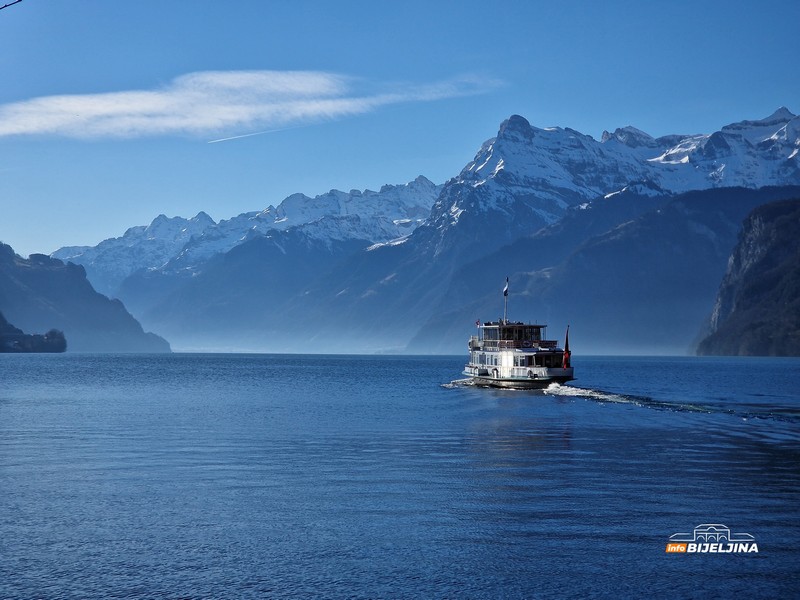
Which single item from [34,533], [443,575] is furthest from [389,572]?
[34,533]

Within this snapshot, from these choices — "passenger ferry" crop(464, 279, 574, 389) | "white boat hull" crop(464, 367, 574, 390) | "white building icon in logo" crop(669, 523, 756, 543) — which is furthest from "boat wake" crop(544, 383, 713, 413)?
"white building icon in logo" crop(669, 523, 756, 543)

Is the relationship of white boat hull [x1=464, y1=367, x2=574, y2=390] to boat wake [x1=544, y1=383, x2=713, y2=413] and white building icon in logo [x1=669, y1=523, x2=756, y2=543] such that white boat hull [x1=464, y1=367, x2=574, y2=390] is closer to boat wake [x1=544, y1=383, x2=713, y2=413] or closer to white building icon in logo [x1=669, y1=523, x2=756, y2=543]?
boat wake [x1=544, y1=383, x2=713, y2=413]

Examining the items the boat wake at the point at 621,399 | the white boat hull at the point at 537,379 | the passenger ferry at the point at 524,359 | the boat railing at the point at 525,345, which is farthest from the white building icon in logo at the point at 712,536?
the boat railing at the point at 525,345

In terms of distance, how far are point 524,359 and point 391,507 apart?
325 ft

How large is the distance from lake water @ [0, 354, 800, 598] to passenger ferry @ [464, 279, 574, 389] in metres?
50.0

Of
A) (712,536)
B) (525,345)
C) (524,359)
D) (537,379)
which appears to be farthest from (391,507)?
(525,345)

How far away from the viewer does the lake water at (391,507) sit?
32125mm

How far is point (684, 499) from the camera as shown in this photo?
44.8 meters

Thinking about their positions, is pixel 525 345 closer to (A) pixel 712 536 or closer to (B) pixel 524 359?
(B) pixel 524 359

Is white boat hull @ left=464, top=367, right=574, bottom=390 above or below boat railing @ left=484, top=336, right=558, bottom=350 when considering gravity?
below

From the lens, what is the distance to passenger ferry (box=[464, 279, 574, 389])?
139 meters

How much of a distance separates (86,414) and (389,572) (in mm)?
71614

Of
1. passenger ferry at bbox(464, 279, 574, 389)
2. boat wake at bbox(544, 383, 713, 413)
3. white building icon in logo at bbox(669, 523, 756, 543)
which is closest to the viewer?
white building icon in logo at bbox(669, 523, 756, 543)

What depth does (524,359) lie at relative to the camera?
5541 inches
